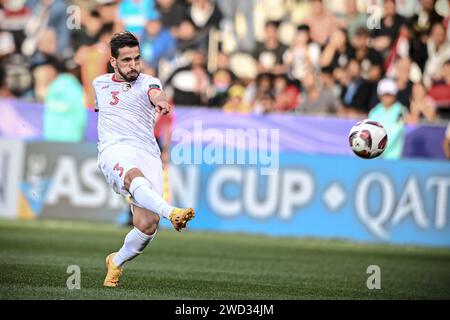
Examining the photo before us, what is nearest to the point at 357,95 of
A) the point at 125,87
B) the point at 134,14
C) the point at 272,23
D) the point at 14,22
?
the point at 272,23

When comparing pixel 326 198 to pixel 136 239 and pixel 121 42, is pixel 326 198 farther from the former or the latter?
pixel 121 42

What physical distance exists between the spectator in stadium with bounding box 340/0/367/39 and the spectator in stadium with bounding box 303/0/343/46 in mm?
249

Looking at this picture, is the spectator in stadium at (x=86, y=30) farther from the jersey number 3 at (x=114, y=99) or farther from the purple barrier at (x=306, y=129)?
the jersey number 3 at (x=114, y=99)

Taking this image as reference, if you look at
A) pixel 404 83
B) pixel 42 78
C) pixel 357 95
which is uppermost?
pixel 42 78

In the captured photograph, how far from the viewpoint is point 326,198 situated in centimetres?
1902

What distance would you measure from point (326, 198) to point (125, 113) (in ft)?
29.1

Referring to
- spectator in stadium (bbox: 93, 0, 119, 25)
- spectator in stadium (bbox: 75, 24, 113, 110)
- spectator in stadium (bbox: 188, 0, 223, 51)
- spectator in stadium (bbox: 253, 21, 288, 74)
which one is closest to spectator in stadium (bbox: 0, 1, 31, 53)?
spectator in stadium (bbox: 93, 0, 119, 25)

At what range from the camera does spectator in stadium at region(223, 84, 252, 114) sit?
2061cm

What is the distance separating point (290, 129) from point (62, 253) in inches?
261

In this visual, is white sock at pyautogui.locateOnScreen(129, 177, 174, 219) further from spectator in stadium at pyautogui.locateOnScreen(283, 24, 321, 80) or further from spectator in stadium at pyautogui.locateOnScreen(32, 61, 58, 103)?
spectator in stadium at pyautogui.locateOnScreen(32, 61, 58, 103)

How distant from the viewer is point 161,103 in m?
9.85
